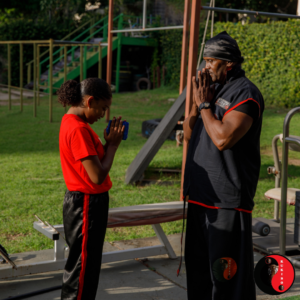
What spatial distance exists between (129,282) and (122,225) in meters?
0.45

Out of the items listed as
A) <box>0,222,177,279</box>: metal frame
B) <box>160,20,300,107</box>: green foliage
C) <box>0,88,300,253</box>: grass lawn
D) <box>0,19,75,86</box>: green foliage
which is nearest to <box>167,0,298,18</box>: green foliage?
<box>160,20,300,107</box>: green foliage

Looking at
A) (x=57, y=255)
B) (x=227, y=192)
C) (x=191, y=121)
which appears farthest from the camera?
(x=57, y=255)

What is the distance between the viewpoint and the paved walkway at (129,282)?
309 centimetres

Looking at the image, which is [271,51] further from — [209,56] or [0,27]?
[0,27]

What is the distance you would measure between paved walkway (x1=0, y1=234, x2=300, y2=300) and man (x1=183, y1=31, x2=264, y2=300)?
2.92ft

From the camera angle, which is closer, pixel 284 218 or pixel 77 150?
pixel 77 150

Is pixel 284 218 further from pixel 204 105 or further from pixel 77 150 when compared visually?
pixel 77 150

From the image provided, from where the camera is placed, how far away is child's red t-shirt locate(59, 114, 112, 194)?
2.19 meters

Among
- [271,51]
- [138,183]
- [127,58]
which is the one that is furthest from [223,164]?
[127,58]

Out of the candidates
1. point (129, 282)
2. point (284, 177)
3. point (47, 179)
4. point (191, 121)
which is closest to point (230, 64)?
point (191, 121)

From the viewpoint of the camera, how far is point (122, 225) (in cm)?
338

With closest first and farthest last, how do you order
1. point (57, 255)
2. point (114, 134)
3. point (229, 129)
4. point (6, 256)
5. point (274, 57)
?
A: point (229, 129), point (114, 134), point (6, 256), point (57, 255), point (274, 57)

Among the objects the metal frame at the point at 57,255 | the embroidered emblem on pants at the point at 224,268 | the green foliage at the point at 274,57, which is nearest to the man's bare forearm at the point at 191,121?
the embroidered emblem on pants at the point at 224,268

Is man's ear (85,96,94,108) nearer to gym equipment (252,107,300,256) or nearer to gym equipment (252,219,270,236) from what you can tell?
gym equipment (252,107,300,256)
